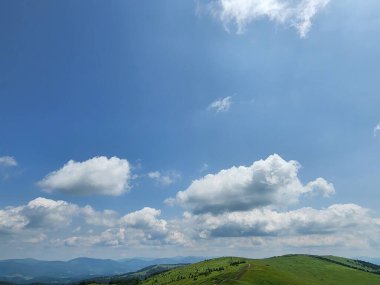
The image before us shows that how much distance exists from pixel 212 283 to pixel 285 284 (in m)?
41.4

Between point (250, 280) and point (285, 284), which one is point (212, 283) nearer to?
point (250, 280)

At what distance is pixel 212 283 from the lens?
187 m

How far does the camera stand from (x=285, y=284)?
19800 centimetres

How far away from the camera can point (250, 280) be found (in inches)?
7530

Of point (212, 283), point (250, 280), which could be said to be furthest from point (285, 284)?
point (212, 283)

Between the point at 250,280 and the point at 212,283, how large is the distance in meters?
20.3

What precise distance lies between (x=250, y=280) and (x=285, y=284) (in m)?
21.5
